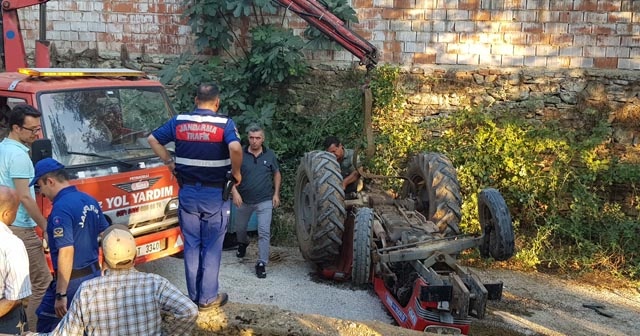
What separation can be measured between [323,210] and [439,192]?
134 cm

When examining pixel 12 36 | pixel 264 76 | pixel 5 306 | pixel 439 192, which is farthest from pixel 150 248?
pixel 264 76

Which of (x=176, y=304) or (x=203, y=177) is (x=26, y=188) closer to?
(x=203, y=177)

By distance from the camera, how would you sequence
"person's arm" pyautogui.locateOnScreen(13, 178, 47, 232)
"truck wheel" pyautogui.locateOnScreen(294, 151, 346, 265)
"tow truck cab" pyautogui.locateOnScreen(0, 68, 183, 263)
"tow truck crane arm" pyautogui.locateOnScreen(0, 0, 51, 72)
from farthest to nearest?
"tow truck crane arm" pyautogui.locateOnScreen(0, 0, 51, 72)
"truck wheel" pyautogui.locateOnScreen(294, 151, 346, 265)
"tow truck cab" pyautogui.locateOnScreen(0, 68, 183, 263)
"person's arm" pyautogui.locateOnScreen(13, 178, 47, 232)

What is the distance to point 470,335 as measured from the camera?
5008 millimetres

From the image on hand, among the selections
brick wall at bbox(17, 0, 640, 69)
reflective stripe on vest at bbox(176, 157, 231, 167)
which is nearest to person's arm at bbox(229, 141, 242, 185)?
reflective stripe on vest at bbox(176, 157, 231, 167)

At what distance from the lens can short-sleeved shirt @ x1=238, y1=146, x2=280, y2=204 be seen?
650 centimetres

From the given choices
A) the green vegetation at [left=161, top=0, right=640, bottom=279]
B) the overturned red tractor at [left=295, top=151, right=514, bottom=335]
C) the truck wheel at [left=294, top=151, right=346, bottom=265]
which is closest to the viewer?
the overturned red tractor at [left=295, top=151, right=514, bottom=335]

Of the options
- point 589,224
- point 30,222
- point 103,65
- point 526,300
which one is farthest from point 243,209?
point 103,65

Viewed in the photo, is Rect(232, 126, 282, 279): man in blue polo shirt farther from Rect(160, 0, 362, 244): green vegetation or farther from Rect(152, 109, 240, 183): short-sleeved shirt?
Rect(160, 0, 362, 244): green vegetation

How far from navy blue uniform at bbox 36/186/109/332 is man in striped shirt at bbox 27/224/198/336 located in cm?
91

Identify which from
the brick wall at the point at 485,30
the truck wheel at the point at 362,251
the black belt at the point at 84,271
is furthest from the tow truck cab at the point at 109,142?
the brick wall at the point at 485,30

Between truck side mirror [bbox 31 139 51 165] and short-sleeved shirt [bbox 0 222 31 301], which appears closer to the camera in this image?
short-sleeved shirt [bbox 0 222 31 301]

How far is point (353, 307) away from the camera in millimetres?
5613

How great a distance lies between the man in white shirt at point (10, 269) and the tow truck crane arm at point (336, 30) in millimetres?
5013
